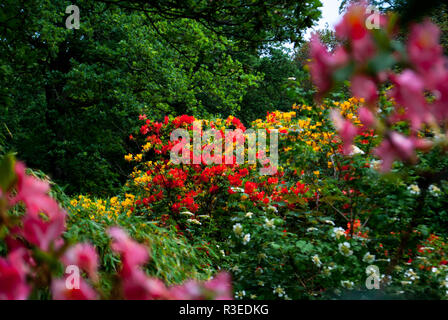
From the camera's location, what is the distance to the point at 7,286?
2.01 ft

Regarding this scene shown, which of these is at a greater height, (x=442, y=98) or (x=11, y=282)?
(x=442, y=98)

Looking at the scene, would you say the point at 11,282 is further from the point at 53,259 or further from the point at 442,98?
the point at 442,98

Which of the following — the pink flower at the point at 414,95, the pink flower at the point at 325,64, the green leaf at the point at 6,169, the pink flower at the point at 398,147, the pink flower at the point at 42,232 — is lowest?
the pink flower at the point at 42,232

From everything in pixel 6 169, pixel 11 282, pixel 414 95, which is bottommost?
pixel 11 282

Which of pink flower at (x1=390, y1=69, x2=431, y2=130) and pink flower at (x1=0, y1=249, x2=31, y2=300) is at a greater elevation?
pink flower at (x1=390, y1=69, x2=431, y2=130)

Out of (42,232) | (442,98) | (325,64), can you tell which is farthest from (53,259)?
(442,98)

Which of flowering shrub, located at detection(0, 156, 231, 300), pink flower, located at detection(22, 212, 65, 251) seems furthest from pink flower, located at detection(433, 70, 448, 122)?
pink flower, located at detection(22, 212, 65, 251)

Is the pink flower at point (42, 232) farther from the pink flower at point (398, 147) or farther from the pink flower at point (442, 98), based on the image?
the pink flower at point (442, 98)

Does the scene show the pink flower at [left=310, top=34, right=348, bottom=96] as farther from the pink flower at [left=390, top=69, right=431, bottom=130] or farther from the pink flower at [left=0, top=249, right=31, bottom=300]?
the pink flower at [left=0, top=249, right=31, bottom=300]

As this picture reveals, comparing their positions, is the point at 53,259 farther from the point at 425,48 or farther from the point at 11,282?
the point at 425,48

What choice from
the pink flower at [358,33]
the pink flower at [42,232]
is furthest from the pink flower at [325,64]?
the pink flower at [42,232]
